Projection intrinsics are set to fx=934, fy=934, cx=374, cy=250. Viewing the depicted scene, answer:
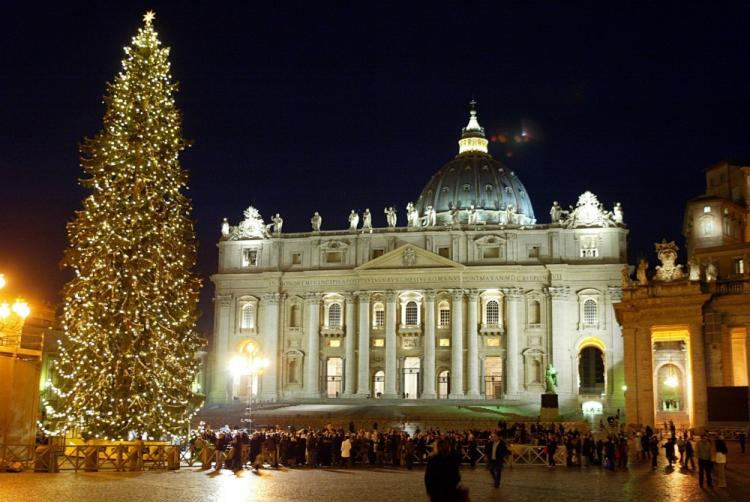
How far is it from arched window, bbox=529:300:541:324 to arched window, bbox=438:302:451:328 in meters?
7.00

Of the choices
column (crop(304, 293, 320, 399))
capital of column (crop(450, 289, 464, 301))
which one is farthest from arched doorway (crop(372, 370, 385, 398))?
capital of column (crop(450, 289, 464, 301))

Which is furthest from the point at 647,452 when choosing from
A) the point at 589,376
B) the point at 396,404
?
the point at 589,376

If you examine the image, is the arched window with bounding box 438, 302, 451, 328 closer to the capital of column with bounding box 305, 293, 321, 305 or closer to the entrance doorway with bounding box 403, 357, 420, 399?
the entrance doorway with bounding box 403, 357, 420, 399

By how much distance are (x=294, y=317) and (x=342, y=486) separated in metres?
63.1

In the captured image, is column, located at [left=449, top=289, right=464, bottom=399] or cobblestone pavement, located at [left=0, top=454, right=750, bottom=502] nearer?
cobblestone pavement, located at [left=0, top=454, right=750, bottom=502]

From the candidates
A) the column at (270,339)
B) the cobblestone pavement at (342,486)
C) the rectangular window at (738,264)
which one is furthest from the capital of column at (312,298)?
the cobblestone pavement at (342,486)

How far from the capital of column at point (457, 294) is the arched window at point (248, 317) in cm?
1874

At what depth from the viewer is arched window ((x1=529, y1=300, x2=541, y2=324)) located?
79.6 metres

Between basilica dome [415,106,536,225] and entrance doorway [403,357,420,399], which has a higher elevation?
basilica dome [415,106,536,225]

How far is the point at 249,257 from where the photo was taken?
87.3 m

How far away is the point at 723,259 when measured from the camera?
47.7 meters

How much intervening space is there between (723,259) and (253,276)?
4762 centimetres

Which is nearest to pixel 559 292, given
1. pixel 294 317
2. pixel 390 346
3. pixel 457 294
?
pixel 457 294

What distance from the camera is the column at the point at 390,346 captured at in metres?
80.3
